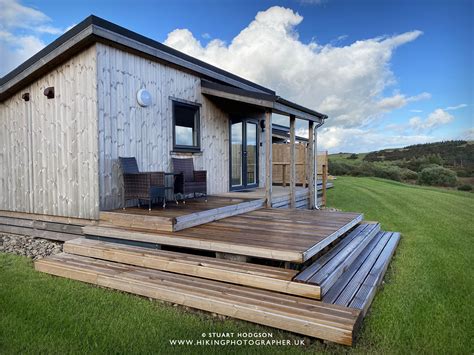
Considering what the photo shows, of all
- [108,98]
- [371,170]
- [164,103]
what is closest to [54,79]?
[108,98]

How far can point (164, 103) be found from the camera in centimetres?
595

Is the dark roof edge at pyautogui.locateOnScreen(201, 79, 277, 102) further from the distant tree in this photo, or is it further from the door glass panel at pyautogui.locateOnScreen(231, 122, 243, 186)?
the distant tree

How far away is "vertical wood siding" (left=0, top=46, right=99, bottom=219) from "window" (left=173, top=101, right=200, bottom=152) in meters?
1.73

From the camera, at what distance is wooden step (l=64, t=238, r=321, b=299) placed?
2.80 m

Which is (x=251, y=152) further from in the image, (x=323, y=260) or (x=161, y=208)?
(x=323, y=260)

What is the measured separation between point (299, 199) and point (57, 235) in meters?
5.44

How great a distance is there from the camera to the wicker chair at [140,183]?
→ 4723 mm

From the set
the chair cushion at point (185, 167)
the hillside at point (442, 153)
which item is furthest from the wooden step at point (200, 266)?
the hillside at point (442, 153)

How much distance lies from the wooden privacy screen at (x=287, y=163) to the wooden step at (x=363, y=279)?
5912mm

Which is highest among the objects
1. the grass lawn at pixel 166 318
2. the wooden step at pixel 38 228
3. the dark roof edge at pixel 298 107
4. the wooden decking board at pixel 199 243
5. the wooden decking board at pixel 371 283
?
the dark roof edge at pixel 298 107

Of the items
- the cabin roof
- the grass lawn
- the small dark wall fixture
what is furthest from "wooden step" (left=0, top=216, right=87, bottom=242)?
the cabin roof

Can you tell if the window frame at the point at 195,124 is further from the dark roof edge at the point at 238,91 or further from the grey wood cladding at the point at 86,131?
the dark roof edge at the point at 238,91

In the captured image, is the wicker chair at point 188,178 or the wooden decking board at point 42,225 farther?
the wicker chair at point 188,178

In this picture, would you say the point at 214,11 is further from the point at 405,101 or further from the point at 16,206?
the point at 405,101
